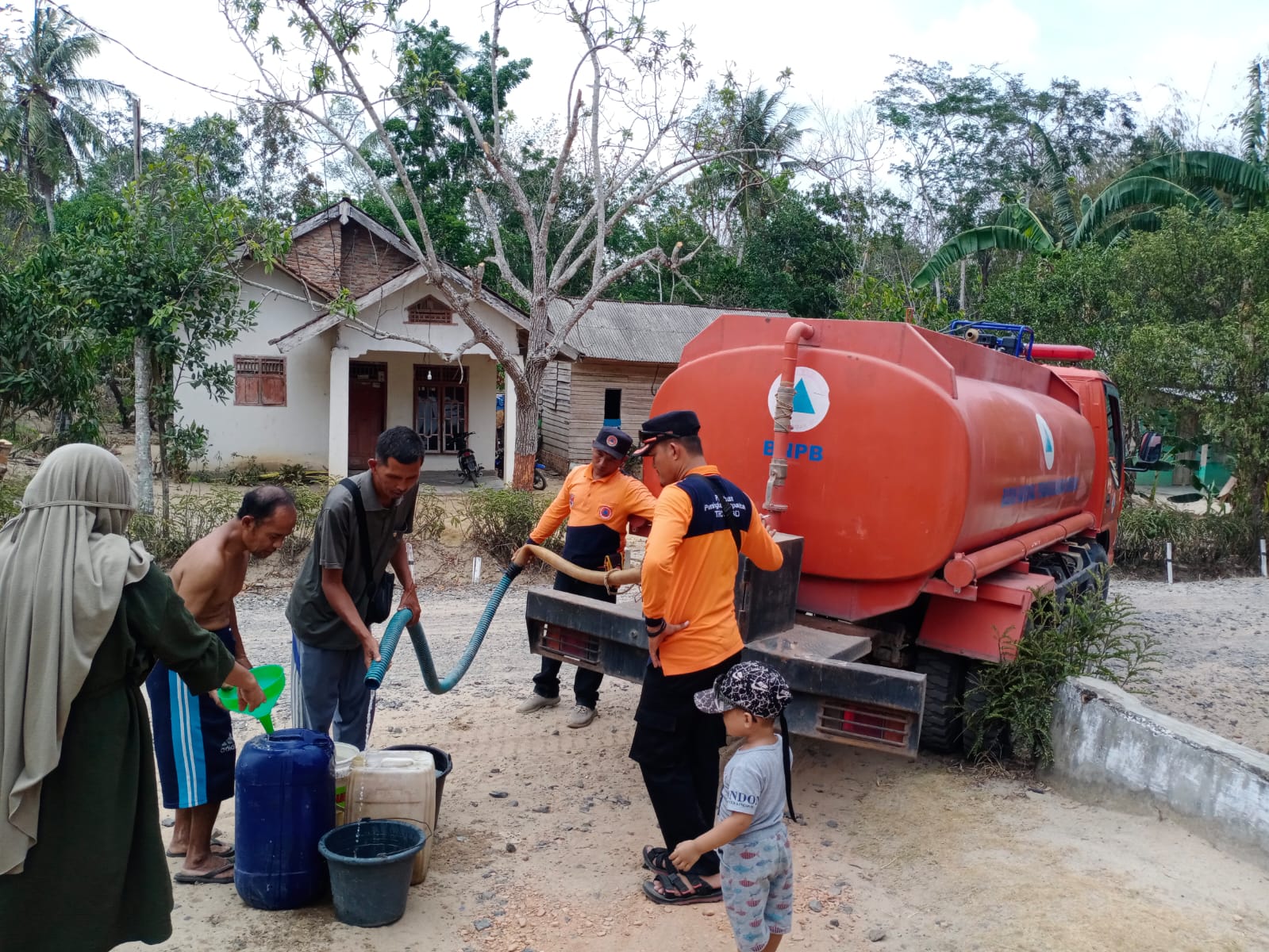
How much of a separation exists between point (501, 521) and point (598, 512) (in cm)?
497

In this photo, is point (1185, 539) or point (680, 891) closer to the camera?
point (680, 891)

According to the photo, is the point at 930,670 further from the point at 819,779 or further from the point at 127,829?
the point at 127,829

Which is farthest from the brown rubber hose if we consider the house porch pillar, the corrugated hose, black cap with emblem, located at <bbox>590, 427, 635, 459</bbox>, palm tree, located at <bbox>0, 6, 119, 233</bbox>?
palm tree, located at <bbox>0, 6, 119, 233</bbox>

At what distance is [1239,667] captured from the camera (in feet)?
26.4

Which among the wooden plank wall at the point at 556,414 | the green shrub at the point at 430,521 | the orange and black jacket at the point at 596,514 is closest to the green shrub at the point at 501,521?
the green shrub at the point at 430,521

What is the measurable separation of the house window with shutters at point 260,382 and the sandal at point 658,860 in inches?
580

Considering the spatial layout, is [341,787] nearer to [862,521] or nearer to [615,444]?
[615,444]

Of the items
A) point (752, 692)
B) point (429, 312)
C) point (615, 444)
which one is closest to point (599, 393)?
point (429, 312)

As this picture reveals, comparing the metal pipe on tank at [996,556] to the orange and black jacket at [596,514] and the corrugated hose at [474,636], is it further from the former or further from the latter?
the orange and black jacket at [596,514]

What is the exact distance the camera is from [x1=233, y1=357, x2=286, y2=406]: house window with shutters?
1697 cm

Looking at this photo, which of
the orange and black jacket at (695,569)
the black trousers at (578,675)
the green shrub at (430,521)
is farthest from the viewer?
the green shrub at (430,521)

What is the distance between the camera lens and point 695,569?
379 cm

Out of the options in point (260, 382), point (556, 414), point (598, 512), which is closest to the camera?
point (598, 512)

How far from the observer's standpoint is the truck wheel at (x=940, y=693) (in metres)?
5.32
